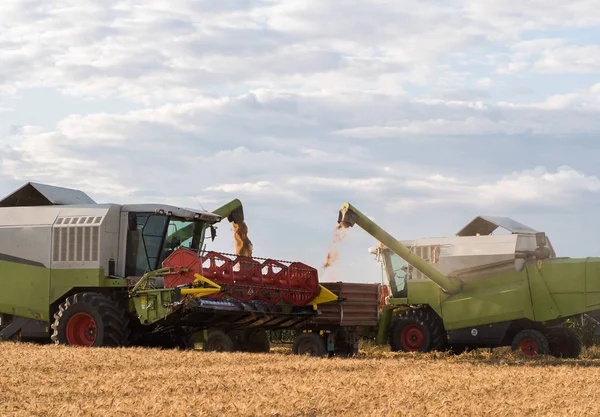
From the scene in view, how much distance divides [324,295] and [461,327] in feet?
12.3

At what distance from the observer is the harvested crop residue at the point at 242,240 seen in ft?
76.1

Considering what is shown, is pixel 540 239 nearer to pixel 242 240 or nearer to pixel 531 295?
pixel 531 295

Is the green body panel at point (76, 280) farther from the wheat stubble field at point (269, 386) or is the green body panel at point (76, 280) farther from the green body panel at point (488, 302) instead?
the green body panel at point (488, 302)

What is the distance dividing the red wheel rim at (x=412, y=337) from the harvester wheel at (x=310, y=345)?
3546 mm

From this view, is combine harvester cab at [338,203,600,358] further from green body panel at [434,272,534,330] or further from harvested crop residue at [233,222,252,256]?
harvested crop residue at [233,222,252,256]

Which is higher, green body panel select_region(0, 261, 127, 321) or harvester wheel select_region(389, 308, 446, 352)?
green body panel select_region(0, 261, 127, 321)

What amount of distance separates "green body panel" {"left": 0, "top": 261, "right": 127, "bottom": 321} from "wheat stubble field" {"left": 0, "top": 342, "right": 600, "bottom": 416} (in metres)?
2.62

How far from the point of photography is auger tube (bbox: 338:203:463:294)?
2055 cm

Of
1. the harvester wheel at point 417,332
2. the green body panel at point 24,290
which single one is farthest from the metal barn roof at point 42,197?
the harvester wheel at point 417,332

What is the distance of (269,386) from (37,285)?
30.9ft

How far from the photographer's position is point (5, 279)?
789 inches

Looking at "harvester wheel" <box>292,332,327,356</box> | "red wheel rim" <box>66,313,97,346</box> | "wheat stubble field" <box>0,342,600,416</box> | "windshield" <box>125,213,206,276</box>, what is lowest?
"wheat stubble field" <box>0,342,600,416</box>

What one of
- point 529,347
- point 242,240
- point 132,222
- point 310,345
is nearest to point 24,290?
point 132,222

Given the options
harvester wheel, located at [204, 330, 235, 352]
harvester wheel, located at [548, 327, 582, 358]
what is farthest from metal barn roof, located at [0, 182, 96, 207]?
harvester wheel, located at [548, 327, 582, 358]
